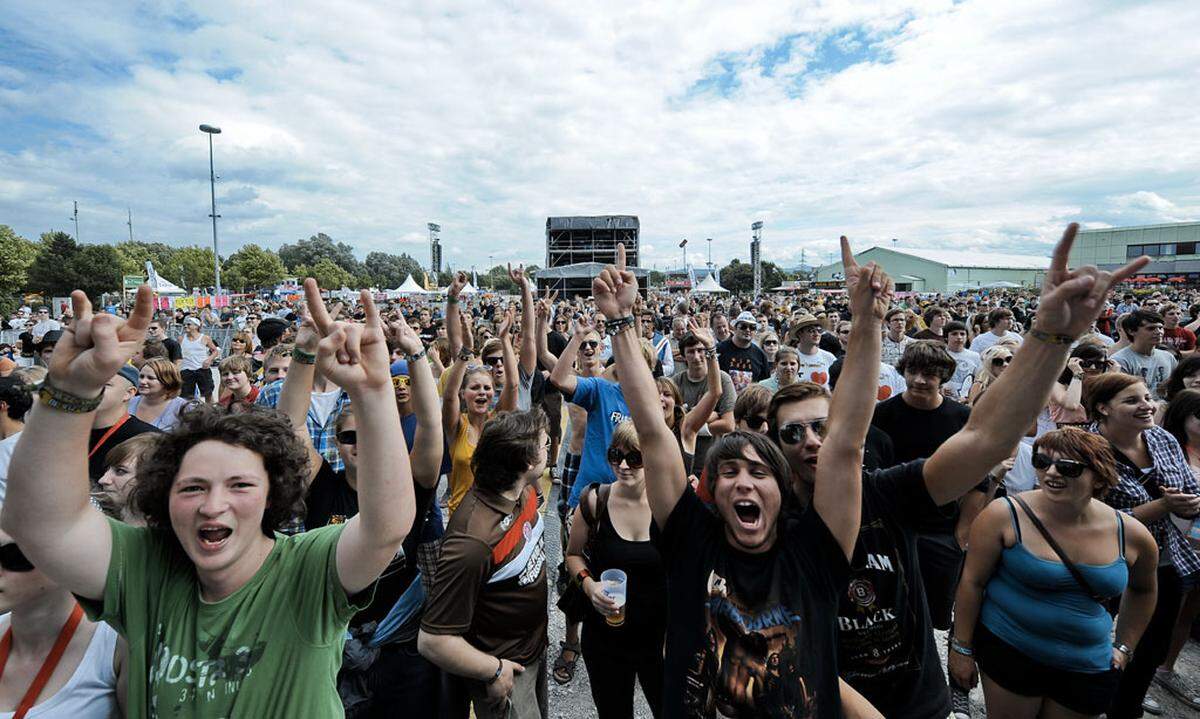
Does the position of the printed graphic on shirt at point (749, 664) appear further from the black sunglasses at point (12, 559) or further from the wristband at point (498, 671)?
the black sunglasses at point (12, 559)

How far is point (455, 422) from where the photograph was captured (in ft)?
12.8

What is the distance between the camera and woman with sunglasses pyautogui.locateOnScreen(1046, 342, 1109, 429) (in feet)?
13.7

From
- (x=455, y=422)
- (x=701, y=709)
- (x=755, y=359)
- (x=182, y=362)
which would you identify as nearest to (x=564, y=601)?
(x=701, y=709)

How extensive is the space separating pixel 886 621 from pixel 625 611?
102 cm

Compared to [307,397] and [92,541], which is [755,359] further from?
[92,541]

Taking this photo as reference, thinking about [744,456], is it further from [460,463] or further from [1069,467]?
[460,463]

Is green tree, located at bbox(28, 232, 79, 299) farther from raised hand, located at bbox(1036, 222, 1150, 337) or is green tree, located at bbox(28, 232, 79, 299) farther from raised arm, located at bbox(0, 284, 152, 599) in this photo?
raised hand, located at bbox(1036, 222, 1150, 337)

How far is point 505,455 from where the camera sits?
2.26 m

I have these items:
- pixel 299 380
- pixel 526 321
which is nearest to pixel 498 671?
pixel 299 380

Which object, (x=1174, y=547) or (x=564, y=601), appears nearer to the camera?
(x=564, y=601)

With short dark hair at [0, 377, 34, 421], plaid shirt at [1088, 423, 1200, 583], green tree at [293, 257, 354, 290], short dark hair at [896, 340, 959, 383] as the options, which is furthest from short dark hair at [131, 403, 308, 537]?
green tree at [293, 257, 354, 290]

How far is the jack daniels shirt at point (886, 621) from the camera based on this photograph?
2.03 meters

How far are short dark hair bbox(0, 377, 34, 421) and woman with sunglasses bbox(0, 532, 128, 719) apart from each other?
7.07ft

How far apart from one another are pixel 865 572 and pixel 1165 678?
293cm
